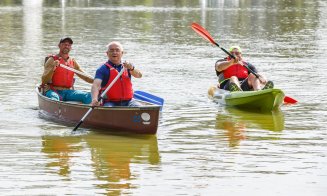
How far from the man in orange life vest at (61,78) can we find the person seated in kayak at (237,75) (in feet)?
9.96

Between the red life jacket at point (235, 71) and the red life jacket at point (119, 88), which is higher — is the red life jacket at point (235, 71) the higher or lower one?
the lower one

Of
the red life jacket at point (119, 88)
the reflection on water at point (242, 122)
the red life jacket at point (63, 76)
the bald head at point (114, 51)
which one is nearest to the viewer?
the bald head at point (114, 51)

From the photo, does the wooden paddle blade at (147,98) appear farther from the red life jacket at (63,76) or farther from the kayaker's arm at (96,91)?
the kayaker's arm at (96,91)

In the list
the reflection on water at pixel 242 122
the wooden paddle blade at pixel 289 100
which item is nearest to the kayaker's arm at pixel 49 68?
the reflection on water at pixel 242 122

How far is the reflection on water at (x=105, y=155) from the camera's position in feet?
36.0

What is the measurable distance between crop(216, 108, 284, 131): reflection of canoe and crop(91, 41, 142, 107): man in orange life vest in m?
1.94

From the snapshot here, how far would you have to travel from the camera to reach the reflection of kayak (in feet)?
53.8

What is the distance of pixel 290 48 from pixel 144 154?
17.2 metres

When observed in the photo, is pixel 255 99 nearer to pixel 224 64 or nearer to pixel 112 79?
pixel 224 64

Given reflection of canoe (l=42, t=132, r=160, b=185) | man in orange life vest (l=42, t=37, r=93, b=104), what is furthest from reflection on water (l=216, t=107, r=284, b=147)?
man in orange life vest (l=42, t=37, r=93, b=104)

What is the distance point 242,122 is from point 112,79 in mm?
2888

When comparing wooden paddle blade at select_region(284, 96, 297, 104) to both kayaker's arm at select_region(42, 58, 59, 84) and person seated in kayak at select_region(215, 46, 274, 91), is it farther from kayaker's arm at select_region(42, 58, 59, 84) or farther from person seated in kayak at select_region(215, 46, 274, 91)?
kayaker's arm at select_region(42, 58, 59, 84)

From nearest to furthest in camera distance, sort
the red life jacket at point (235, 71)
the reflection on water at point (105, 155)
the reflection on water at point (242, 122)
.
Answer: the reflection on water at point (105, 155)
the reflection on water at point (242, 122)
the red life jacket at point (235, 71)

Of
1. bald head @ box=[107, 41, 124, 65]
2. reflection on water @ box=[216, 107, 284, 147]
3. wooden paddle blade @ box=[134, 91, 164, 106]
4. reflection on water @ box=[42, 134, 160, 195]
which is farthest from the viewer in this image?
wooden paddle blade @ box=[134, 91, 164, 106]
